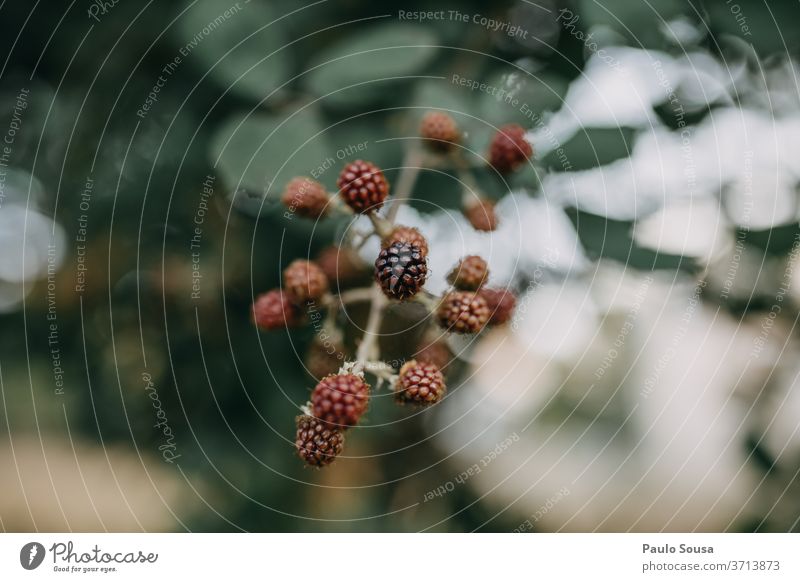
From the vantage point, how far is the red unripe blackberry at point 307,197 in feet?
2.30

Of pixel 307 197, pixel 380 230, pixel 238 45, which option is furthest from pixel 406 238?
pixel 238 45

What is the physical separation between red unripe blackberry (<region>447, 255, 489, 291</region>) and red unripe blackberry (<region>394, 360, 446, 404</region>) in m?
0.11

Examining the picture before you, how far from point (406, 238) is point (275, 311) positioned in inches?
6.8

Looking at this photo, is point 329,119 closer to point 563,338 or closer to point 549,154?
point 549,154

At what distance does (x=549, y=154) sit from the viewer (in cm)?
80

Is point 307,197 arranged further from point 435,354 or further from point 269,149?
point 435,354

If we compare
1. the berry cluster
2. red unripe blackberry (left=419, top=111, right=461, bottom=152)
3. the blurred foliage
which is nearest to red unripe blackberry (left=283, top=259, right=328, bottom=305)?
the berry cluster

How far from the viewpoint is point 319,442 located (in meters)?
0.65

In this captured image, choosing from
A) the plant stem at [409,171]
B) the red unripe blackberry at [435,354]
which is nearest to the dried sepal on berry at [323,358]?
the red unripe blackberry at [435,354]

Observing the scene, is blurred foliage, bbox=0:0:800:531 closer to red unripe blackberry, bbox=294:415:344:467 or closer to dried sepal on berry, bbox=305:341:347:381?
dried sepal on berry, bbox=305:341:347:381

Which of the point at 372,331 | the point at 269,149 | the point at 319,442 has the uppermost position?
the point at 269,149

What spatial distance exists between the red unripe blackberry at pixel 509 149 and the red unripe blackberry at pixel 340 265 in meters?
0.22

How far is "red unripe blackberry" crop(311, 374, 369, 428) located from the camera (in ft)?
2.01

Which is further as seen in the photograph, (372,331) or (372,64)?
(372,64)
